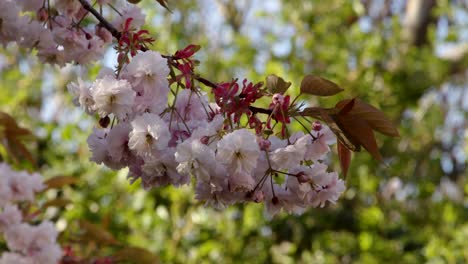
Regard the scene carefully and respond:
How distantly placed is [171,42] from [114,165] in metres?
2.21

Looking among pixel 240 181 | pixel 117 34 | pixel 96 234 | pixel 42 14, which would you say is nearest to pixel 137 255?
pixel 96 234

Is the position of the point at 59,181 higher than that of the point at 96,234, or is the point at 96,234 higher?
the point at 59,181

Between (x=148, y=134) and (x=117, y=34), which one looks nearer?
(x=148, y=134)

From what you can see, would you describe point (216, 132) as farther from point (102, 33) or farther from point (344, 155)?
point (102, 33)

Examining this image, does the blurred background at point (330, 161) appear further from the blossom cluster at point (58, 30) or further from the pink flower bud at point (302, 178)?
the pink flower bud at point (302, 178)

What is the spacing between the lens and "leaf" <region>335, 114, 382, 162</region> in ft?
2.43

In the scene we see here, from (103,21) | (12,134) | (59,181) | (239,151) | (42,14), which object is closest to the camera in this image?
(239,151)

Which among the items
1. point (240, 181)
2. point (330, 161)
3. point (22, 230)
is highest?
point (330, 161)

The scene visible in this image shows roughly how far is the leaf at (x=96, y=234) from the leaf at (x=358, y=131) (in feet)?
3.39

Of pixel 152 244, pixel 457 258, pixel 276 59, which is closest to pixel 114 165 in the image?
pixel 152 244

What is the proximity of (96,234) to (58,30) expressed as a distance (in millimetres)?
799

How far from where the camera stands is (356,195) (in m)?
2.88

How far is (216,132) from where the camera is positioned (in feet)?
2.38

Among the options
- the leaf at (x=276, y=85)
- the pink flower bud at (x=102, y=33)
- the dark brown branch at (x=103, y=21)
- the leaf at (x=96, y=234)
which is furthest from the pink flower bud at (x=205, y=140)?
the leaf at (x=96, y=234)
